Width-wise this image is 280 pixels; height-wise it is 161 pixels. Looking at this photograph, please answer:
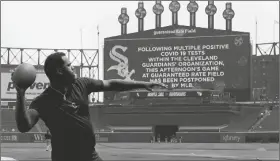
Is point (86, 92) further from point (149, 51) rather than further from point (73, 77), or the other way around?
point (149, 51)

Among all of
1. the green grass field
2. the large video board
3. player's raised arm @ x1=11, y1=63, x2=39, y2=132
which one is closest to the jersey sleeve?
player's raised arm @ x1=11, y1=63, x2=39, y2=132

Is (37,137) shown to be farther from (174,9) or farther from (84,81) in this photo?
(84,81)

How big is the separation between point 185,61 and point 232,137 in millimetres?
15492

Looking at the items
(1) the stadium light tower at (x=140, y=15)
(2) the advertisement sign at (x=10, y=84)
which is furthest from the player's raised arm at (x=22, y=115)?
(2) the advertisement sign at (x=10, y=84)

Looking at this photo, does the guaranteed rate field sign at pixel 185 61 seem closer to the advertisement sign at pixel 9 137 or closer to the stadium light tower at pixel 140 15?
the stadium light tower at pixel 140 15

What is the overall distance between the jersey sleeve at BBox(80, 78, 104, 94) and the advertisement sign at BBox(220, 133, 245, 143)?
156ft

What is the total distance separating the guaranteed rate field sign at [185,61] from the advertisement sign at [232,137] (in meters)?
10.5

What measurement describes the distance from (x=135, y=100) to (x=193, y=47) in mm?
9669

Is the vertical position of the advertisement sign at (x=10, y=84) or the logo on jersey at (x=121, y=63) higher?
the logo on jersey at (x=121, y=63)

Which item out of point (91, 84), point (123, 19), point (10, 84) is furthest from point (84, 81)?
point (10, 84)

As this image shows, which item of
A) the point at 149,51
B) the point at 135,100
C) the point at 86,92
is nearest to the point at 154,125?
the point at 135,100

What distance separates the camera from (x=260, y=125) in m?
63.0

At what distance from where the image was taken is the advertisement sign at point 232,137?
5147 centimetres

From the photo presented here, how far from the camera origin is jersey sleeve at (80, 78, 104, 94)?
4.82m
